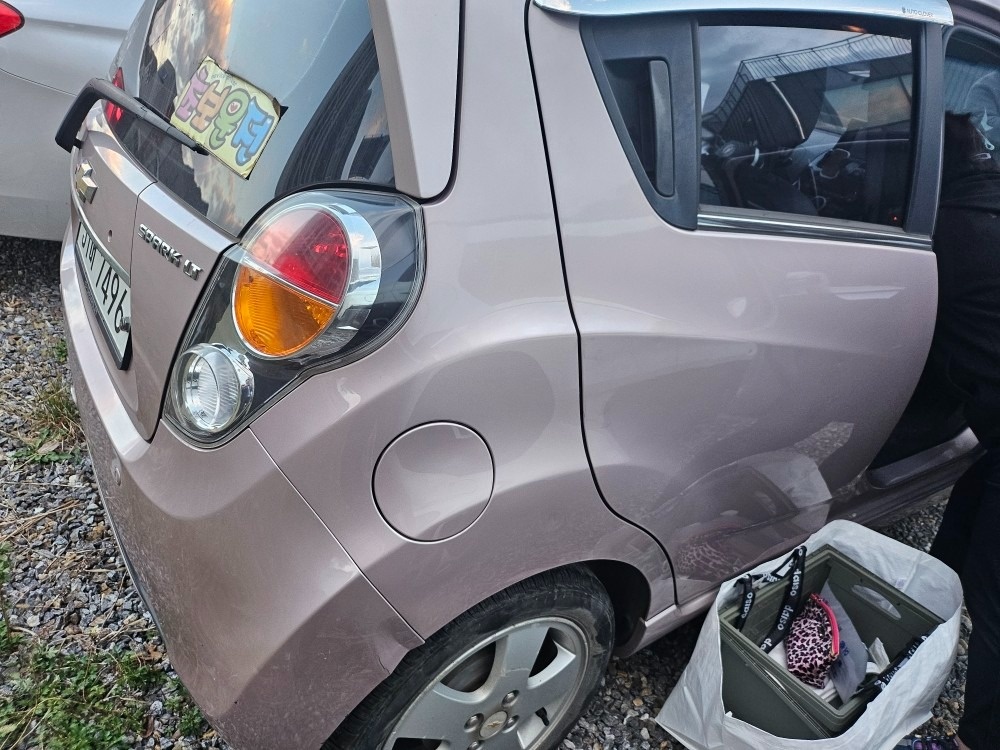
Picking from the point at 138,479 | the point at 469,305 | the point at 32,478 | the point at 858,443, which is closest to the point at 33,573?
the point at 32,478

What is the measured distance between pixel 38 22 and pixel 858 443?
2.90 metres

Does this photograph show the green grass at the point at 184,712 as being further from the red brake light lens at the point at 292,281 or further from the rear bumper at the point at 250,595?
the red brake light lens at the point at 292,281

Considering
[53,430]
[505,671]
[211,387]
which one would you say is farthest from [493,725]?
[53,430]

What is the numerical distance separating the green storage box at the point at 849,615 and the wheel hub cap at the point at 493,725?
0.54m

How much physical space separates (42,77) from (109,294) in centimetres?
171

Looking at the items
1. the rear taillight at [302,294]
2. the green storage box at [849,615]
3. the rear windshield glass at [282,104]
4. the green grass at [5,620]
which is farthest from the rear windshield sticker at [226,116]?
the green storage box at [849,615]

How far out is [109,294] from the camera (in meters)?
1.60

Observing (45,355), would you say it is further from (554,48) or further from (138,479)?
(554,48)

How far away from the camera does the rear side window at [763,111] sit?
4.31 ft

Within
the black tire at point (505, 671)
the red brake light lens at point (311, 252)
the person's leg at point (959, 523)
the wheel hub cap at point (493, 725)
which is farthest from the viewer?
the person's leg at point (959, 523)

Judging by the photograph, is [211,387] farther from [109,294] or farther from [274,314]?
[109,294]

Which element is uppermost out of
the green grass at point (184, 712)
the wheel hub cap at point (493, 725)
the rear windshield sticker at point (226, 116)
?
the rear windshield sticker at point (226, 116)

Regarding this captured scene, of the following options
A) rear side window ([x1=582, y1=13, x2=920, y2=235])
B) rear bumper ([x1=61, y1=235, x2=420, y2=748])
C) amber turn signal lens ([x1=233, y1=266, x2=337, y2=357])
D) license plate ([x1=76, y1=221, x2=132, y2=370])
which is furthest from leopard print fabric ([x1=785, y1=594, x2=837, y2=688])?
license plate ([x1=76, y1=221, x2=132, y2=370])

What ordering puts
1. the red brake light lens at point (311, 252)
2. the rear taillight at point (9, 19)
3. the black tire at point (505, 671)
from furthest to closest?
the rear taillight at point (9, 19) < the black tire at point (505, 671) < the red brake light lens at point (311, 252)
